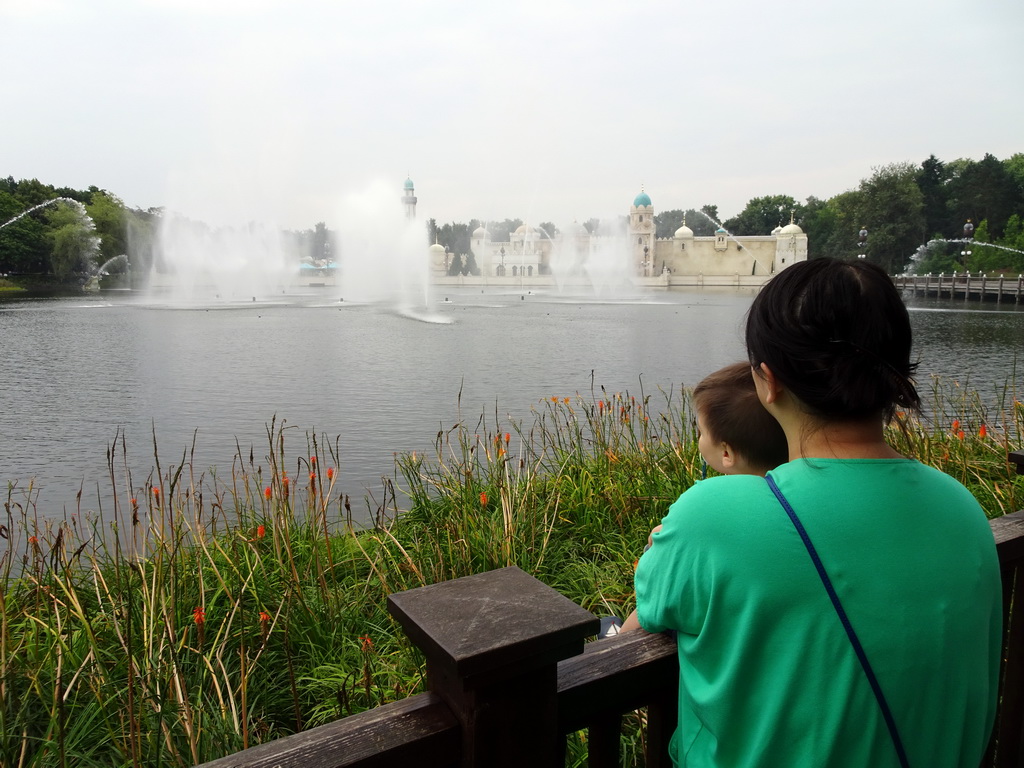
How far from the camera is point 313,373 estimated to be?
56.4 ft

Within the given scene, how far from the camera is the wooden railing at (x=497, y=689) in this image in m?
1.23

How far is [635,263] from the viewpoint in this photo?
9200cm

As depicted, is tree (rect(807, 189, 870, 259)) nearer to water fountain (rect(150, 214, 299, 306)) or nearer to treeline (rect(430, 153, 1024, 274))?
treeline (rect(430, 153, 1024, 274))

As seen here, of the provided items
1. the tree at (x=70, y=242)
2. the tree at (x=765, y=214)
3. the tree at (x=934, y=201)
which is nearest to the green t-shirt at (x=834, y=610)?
the tree at (x=70, y=242)

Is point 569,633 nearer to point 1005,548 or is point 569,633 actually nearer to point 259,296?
point 1005,548

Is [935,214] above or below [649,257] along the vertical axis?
above

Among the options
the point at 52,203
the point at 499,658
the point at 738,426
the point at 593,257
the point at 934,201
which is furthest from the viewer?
the point at 593,257

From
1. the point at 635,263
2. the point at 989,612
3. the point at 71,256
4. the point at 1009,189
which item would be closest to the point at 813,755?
the point at 989,612

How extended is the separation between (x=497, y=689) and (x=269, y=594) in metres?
2.72

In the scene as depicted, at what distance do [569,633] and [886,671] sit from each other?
0.50 m

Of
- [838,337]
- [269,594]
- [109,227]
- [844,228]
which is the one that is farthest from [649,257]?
[838,337]

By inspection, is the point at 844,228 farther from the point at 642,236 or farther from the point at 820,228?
the point at 642,236

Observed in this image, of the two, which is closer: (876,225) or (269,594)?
(269,594)

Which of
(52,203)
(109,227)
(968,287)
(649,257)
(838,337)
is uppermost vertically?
(52,203)
